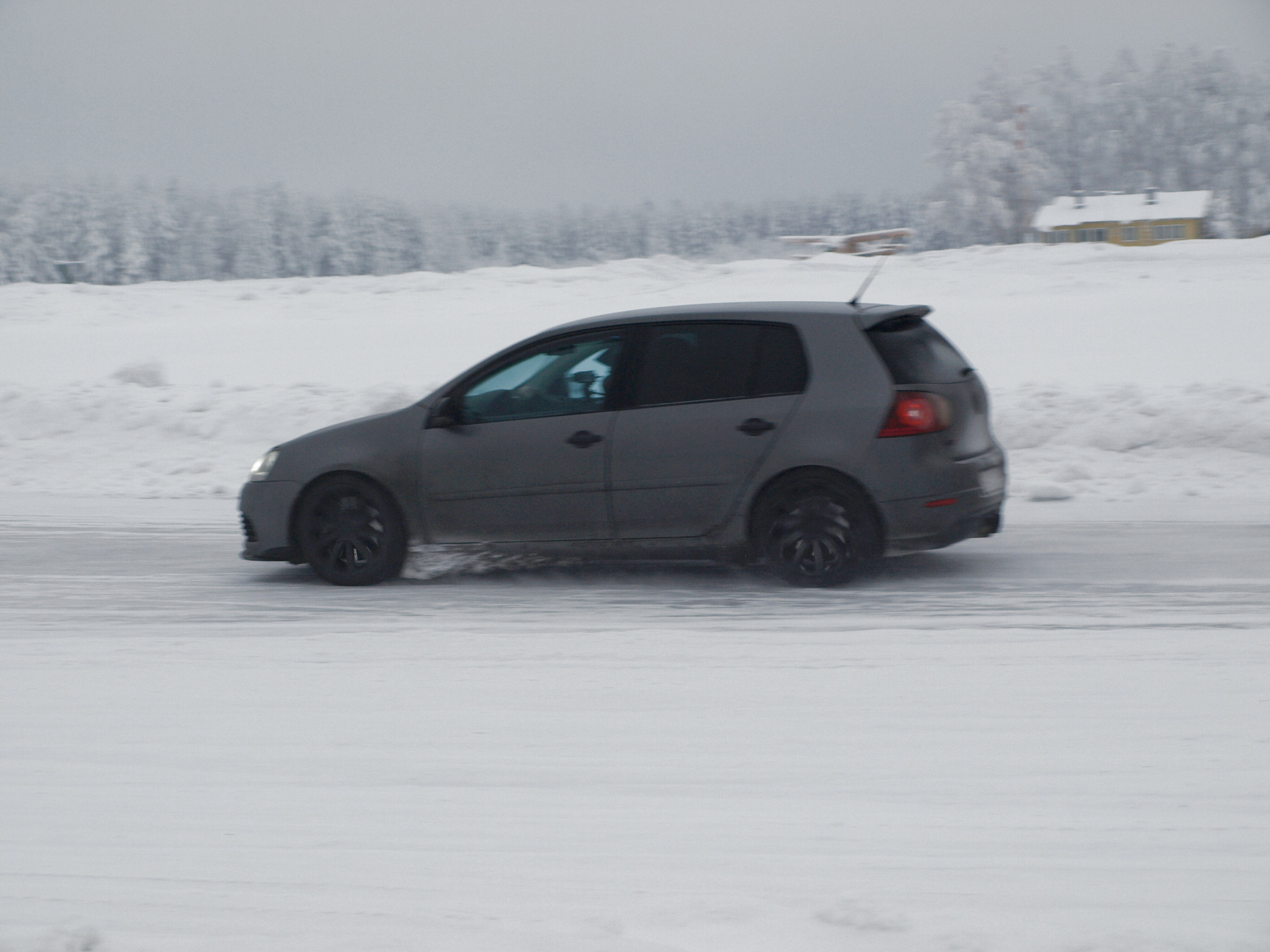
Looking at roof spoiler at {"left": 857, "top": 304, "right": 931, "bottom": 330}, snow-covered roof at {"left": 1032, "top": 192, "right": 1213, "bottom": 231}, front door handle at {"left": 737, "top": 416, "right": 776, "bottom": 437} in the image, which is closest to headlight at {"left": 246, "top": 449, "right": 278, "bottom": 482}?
front door handle at {"left": 737, "top": 416, "right": 776, "bottom": 437}

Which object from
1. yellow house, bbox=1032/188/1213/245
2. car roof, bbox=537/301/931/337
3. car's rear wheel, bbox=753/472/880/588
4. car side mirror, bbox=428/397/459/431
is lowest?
car's rear wheel, bbox=753/472/880/588

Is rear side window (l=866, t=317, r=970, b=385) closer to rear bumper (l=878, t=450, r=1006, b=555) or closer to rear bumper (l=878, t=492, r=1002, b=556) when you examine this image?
rear bumper (l=878, t=450, r=1006, b=555)

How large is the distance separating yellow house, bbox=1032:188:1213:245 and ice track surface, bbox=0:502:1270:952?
247 ft

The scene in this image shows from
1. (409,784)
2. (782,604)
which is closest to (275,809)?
(409,784)

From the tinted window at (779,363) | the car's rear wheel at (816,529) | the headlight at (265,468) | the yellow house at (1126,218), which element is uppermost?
the yellow house at (1126,218)

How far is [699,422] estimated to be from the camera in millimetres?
7500

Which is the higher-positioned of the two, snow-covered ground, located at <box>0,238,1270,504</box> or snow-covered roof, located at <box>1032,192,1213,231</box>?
snow-covered roof, located at <box>1032,192,1213,231</box>

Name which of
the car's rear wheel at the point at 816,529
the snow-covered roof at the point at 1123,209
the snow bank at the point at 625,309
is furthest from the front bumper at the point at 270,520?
the snow-covered roof at the point at 1123,209

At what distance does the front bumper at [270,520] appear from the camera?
26.3ft

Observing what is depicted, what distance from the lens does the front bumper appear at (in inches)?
316

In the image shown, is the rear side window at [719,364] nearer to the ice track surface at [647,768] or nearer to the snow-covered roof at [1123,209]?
the ice track surface at [647,768]

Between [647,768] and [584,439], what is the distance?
3273 millimetres

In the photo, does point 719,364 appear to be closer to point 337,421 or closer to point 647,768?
point 647,768

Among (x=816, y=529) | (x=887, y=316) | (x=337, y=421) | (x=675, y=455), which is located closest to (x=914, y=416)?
(x=887, y=316)
